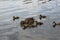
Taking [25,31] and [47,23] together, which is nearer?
[25,31]

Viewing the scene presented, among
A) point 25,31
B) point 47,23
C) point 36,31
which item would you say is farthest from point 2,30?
point 47,23

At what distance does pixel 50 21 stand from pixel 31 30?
3053 mm

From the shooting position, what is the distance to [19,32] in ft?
46.4

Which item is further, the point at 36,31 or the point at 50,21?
the point at 50,21

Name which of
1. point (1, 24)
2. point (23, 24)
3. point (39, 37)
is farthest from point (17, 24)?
point (39, 37)

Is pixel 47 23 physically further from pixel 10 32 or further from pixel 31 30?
pixel 10 32

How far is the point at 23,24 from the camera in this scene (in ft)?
53.3

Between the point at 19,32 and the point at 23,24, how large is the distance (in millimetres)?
2214

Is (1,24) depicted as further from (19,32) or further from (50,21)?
(50,21)

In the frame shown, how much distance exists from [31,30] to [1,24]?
380 centimetres

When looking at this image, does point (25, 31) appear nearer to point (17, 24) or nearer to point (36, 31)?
point (36, 31)

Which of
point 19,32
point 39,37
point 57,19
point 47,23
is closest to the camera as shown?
point 39,37

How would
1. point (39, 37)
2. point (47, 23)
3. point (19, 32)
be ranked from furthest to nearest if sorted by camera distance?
point (47, 23) → point (19, 32) → point (39, 37)

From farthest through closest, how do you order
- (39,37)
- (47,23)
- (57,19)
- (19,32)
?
1. (57,19)
2. (47,23)
3. (19,32)
4. (39,37)
